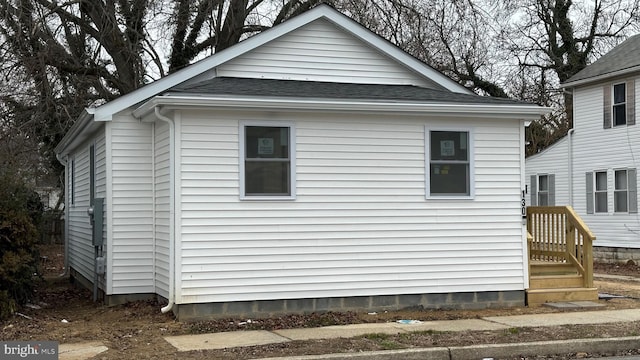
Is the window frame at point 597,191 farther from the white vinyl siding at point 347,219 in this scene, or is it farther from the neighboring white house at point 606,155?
the white vinyl siding at point 347,219

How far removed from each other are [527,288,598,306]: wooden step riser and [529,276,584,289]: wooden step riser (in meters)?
0.18

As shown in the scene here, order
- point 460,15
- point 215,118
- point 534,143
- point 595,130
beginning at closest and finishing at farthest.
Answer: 1. point 215,118
2. point 460,15
3. point 595,130
4. point 534,143

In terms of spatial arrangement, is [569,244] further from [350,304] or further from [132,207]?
[132,207]

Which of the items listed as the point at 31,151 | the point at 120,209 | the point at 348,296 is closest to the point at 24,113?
the point at 31,151

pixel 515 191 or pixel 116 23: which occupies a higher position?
pixel 116 23

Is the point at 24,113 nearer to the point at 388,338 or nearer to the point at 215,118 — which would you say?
the point at 215,118

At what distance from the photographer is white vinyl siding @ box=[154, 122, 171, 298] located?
443 inches

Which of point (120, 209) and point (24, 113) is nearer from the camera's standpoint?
point (120, 209)

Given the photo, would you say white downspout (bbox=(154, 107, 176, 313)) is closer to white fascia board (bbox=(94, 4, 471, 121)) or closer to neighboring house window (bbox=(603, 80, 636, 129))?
white fascia board (bbox=(94, 4, 471, 121))

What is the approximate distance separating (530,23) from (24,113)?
22395 mm

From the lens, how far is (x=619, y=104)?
21672 mm

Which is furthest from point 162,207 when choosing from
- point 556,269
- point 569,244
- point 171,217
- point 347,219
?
point 569,244

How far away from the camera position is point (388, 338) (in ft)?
30.6

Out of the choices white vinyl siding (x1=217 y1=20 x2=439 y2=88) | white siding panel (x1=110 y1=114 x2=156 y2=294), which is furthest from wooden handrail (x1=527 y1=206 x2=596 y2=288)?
white siding panel (x1=110 y1=114 x2=156 y2=294)
